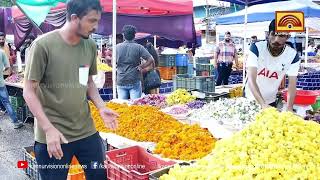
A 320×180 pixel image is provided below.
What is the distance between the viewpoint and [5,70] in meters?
8.03

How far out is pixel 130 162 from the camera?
3969 mm

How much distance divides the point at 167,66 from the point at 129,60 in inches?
238

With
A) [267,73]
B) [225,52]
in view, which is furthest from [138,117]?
[225,52]

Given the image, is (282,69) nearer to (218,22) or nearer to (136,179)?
(136,179)

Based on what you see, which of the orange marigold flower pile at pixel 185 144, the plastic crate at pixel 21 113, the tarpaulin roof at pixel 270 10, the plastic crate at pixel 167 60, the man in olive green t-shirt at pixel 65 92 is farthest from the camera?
the plastic crate at pixel 167 60

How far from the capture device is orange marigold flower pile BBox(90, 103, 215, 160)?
385 centimetres

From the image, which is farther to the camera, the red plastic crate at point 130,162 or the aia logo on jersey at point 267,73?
the aia logo on jersey at point 267,73

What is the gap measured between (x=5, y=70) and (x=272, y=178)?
6.89 m

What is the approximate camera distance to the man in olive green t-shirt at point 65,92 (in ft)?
8.37

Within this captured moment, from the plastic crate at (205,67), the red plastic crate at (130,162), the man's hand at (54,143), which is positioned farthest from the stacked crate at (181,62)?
the man's hand at (54,143)

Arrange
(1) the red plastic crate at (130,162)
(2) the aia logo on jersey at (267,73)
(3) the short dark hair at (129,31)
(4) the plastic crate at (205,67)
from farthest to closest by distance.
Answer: (4) the plastic crate at (205,67)
(3) the short dark hair at (129,31)
(2) the aia logo on jersey at (267,73)
(1) the red plastic crate at (130,162)

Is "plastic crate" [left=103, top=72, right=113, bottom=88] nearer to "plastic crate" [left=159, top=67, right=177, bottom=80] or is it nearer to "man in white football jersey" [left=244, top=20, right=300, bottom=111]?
"plastic crate" [left=159, top=67, right=177, bottom=80]

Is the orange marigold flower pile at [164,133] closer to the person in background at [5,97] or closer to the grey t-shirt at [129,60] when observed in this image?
the grey t-shirt at [129,60]

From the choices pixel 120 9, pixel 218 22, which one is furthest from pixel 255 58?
pixel 218 22
